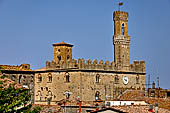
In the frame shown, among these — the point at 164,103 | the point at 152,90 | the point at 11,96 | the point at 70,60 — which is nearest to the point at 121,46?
the point at 70,60

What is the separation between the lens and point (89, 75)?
6688 centimetres

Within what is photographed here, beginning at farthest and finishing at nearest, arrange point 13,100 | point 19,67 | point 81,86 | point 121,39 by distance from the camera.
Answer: point 19,67 < point 121,39 < point 81,86 < point 13,100

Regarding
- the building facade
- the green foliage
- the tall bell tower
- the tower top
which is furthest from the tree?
the tower top

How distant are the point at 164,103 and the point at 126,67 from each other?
19845 mm

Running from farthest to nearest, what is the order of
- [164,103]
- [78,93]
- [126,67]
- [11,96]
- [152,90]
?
1. [126,67]
2. [78,93]
3. [152,90]
4. [164,103]
5. [11,96]

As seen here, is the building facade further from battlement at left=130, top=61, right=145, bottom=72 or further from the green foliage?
the green foliage

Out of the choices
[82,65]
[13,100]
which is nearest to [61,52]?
[82,65]

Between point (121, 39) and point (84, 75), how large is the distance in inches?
315

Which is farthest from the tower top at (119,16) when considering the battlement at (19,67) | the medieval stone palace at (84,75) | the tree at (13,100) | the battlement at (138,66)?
the tree at (13,100)

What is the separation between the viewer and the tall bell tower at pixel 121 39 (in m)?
70.5

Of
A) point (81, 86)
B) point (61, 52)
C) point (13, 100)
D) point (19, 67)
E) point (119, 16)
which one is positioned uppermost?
point (119, 16)

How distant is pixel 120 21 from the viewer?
71.6 m

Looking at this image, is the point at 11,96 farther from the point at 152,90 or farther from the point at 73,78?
the point at 73,78

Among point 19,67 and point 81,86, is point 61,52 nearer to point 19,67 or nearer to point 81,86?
point 81,86
